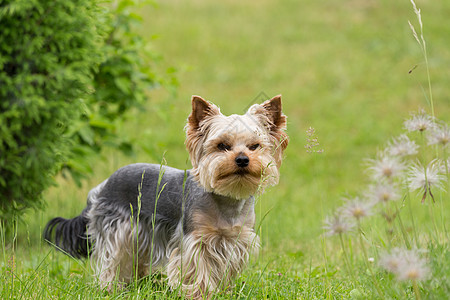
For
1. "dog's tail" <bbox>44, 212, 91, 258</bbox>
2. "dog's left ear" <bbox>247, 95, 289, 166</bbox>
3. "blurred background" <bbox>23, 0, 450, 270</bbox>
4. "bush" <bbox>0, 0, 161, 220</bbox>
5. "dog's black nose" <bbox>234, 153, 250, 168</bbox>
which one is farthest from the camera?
"blurred background" <bbox>23, 0, 450, 270</bbox>

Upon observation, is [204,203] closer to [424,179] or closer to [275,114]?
[275,114]

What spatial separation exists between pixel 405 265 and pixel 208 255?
76.7 inches

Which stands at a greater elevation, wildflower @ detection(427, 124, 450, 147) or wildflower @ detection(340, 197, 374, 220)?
wildflower @ detection(427, 124, 450, 147)

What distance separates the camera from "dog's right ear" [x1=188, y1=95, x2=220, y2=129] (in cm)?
419

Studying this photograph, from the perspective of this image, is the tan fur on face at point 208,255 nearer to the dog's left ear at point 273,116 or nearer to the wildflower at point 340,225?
the dog's left ear at point 273,116

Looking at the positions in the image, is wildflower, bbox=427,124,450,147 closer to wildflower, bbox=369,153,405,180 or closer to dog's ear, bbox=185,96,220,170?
wildflower, bbox=369,153,405,180

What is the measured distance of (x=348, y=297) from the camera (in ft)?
13.1

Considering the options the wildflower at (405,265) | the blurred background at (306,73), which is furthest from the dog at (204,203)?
the blurred background at (306,73)

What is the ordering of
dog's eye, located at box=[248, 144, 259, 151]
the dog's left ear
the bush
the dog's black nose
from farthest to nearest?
1. the bush
2. the dog's left ear
3. dog's eye, located at box=[248, 144, 259, 151]
4. the dog's black nose

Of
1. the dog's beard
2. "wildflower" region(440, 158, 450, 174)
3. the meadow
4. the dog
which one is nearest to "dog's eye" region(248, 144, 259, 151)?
the dog

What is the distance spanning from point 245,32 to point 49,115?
14071mm

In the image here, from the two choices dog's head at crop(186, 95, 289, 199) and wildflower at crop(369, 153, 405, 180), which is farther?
dog's head at crop(186, 95, 289, 199)

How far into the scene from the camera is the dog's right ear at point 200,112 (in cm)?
419

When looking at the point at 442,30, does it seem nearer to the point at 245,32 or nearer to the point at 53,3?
the point at 245,32
